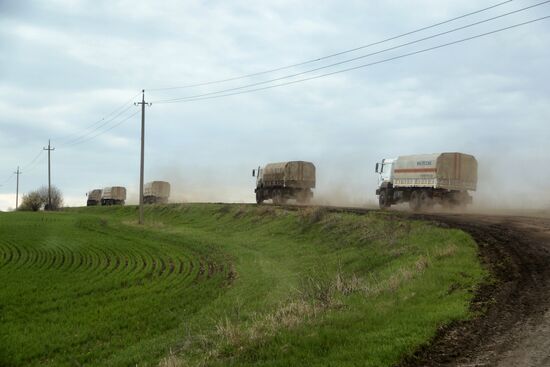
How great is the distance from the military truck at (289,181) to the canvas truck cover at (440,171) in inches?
520

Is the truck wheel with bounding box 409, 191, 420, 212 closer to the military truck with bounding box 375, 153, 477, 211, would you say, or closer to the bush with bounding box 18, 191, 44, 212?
the military truck with bounding box 375, 153, 477, 211

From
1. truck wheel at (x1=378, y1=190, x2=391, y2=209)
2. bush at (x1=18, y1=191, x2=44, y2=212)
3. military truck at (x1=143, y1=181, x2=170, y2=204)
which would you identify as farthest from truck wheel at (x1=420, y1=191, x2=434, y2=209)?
bush at (x1=18, y1=191, x2=44, y2=212)

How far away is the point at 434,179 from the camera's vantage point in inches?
1304

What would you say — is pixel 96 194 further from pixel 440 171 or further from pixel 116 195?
pixel 440 171

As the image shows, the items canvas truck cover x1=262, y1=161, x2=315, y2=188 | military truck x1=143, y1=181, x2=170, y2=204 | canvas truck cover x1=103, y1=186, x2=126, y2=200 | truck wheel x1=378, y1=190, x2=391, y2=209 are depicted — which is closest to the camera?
truck wheel x1=378, y1=190, x2=391, y2=209

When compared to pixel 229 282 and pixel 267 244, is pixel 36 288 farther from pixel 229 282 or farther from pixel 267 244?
pixel 267 244

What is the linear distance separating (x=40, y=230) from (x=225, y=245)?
1805 cm

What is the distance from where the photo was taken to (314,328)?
9.45 meters

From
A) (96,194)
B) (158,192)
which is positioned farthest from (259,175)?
(96,194)

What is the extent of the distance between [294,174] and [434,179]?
55.5 ft

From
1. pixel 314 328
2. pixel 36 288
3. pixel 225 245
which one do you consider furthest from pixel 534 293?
pixel 225 245

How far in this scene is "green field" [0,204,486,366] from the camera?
29.8 feet

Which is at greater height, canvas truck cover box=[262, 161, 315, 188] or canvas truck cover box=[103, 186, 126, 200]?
canvas truck cover box=[262, 161, 315, 188]

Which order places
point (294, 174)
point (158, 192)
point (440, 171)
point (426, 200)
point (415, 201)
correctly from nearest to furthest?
point (440, 171), point (426, 200), point (415, 201), point (294, 174), point (158, 192)
